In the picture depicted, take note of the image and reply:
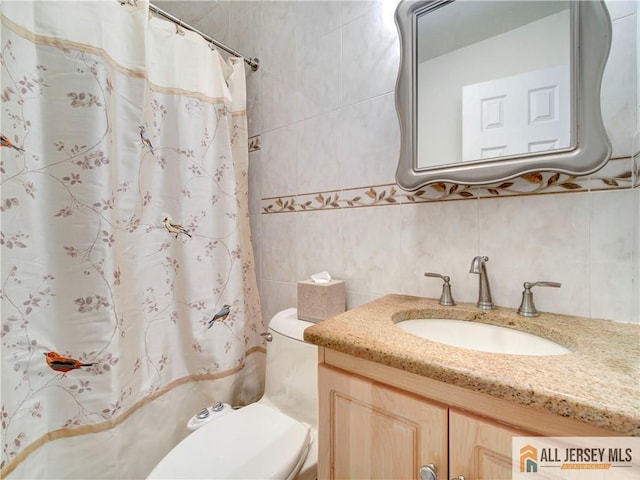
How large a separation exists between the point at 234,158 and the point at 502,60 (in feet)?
3.54

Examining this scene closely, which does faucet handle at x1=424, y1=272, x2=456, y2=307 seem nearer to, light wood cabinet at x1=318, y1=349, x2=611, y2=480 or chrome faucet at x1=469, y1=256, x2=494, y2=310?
chrome faucet at x1=469, y1=256, x2=494, y2=310

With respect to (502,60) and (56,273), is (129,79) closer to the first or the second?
(56,273)

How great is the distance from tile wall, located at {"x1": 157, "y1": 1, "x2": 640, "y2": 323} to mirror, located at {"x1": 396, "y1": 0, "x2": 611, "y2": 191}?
8 centimetres

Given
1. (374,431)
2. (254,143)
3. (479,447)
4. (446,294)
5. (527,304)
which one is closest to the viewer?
(479,447)

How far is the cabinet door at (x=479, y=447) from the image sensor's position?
0.42 meters

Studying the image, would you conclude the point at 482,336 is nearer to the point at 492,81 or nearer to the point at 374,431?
the point at 374,431

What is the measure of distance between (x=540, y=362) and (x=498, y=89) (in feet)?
2.36

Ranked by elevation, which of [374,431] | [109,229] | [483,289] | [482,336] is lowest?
[374,431]

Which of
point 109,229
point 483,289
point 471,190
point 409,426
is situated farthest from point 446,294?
point 109,229

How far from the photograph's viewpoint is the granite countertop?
0.36 m

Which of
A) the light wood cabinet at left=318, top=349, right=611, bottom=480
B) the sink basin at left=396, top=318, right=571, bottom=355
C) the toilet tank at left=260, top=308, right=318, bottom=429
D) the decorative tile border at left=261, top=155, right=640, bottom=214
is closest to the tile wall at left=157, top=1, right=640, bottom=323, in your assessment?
the decorative tile border at left=261, top=155, right=640, bottom=214

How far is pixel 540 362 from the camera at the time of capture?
1.50 ft

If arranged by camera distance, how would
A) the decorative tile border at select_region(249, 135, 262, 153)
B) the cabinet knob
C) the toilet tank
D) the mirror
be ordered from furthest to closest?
1. the decorative tile border at select_region(249, 135, 262, 153)
2. the toilet tank
3. the mirror
4. the cabinet knob

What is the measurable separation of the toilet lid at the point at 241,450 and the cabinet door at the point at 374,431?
0.21 metres
